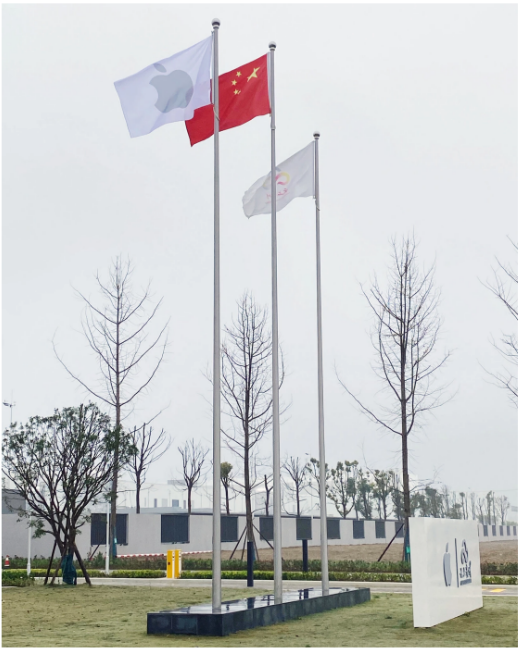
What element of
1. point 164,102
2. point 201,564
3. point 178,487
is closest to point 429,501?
point 178,487

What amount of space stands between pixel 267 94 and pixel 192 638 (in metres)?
8.75

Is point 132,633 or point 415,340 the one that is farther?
point 415,340

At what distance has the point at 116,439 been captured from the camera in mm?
20469

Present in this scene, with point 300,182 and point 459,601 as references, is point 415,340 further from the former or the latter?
point 459,601

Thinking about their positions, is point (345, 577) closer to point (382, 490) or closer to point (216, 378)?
point (216, 378)

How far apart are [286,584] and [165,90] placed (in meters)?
13.7

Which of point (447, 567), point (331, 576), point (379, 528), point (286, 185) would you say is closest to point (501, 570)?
point (331, 576)

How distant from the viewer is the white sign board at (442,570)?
1059 cm

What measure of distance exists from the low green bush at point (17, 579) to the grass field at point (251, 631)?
2.94 meters

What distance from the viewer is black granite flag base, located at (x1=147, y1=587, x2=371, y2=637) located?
10.2 m

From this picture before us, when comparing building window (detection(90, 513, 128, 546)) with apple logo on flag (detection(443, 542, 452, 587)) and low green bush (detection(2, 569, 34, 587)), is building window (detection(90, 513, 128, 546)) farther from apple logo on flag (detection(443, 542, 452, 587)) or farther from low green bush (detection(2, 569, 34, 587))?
apple logo on flag (detection(443, 542, 452, 587))

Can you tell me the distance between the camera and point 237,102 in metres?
13.5

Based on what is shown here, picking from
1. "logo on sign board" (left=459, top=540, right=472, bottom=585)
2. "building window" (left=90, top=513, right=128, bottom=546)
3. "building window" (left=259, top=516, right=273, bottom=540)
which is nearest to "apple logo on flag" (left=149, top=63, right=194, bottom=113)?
"logo on sign board" (left=459, top=540, right=472, bottom=585)

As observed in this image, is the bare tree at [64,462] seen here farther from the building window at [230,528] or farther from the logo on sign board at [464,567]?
the building window at [230,528]
